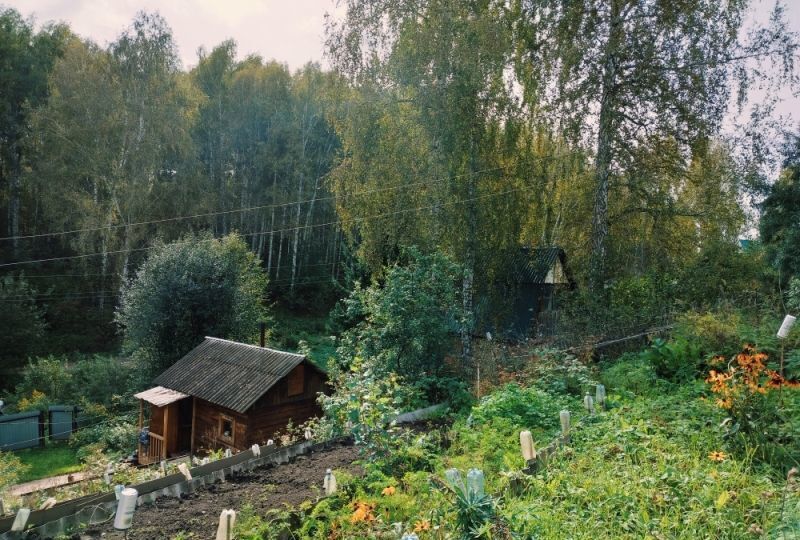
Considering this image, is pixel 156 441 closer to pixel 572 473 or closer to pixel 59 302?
pixel 572 473

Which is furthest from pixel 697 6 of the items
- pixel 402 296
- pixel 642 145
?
pixel 402 296

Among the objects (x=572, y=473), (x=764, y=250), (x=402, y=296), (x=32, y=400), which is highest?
(x=764, y=250)

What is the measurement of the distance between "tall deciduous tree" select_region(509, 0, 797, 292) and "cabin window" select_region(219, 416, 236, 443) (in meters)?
8.63

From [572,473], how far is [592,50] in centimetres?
1060

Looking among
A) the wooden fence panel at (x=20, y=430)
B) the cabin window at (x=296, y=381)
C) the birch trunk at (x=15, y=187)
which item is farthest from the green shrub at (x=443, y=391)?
the birch trunk at (x=15, y=187)

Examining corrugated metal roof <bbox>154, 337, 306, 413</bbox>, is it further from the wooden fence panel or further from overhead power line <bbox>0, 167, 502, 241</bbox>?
the wooden fence panel

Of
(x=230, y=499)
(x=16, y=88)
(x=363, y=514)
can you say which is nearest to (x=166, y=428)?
(x=230, y=499)

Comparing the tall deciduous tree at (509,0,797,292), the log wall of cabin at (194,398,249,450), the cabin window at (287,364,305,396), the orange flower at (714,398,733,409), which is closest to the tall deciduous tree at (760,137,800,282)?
the tall deciduous tree at (509,0,797,292)

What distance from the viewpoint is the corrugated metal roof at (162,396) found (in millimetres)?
11694

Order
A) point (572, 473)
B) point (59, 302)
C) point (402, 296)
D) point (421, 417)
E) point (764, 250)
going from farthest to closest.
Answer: point (59, 302)
point (764, 250)
point (402, 296)
point (421, 417)
point (572, 473)

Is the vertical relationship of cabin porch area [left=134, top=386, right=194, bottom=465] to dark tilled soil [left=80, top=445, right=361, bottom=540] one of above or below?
below

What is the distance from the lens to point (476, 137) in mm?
11484

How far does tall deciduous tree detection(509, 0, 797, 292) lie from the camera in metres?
11.1

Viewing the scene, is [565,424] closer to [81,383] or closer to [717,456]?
[717,456]
